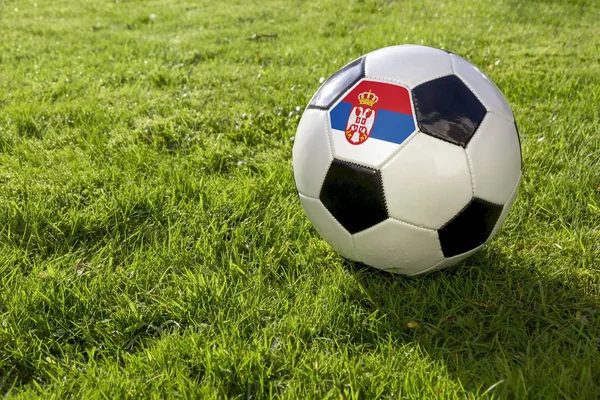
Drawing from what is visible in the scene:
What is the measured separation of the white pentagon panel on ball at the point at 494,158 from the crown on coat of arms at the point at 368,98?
483 mm

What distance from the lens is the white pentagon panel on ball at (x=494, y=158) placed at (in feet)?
7.29

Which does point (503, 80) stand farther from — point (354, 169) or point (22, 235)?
point (22, 235)

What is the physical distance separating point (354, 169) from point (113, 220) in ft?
5.49

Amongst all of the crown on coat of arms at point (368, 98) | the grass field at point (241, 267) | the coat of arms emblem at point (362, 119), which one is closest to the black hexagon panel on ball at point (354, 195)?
the coat of arms emblem at point (362, 119)

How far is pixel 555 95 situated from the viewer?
14.9 feet

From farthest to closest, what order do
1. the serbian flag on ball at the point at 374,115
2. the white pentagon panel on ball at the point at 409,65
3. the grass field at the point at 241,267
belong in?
1. the white pentagon panel on ball at the point at 409,65
2. the serbian flag on ball at the point at 374,115
3. the grass field at the point at 241,267

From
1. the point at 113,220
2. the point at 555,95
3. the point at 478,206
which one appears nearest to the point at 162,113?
the point at 113,220

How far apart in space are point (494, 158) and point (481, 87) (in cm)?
39

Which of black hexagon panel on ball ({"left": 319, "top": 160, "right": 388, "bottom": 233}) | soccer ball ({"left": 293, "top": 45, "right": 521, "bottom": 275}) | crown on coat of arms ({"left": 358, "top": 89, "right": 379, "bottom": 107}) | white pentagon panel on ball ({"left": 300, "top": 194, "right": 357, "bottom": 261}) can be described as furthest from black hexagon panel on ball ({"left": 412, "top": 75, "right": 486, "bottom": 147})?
white pentagon panel on ball ({"left": 300, "top": 194, "right": 357, "bottom": 261})

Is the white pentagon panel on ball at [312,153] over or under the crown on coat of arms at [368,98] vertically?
under

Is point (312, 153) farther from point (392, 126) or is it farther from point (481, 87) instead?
point (481, 87)

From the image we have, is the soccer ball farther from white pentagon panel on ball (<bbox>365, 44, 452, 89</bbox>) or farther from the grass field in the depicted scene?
the grass field

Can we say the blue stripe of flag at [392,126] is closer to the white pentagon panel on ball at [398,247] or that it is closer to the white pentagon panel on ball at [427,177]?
the white pentagon panel on ball at [427,177]

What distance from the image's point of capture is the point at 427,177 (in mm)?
2176
